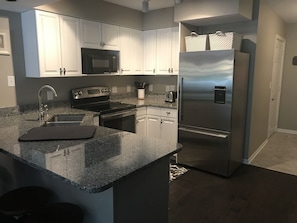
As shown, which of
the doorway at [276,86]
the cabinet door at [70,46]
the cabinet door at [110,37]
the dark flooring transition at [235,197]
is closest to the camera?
the dark flooring transition at [235,197]

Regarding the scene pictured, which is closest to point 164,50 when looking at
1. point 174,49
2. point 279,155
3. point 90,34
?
point 174,49

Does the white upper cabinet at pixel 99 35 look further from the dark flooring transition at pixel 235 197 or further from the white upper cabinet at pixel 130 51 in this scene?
the dark flooring transition at pixel 235 197

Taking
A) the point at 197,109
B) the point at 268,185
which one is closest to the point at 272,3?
the point at 197,109

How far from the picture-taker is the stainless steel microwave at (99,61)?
11.2 feet

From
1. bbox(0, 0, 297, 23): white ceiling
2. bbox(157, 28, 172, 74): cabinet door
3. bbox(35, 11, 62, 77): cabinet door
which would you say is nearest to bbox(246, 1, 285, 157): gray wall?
bbox(0, 0, 297, 23): white ceiling

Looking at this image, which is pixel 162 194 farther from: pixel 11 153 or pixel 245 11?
pixel 245 11

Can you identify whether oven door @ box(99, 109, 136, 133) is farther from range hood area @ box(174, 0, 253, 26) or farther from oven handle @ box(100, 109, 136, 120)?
range hood area @ box(174, 0, 253, 26)

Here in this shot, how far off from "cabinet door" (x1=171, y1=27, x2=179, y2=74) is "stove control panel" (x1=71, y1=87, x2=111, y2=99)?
1.17m

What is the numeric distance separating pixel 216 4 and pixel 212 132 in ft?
5.52

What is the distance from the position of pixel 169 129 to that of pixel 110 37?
1695mm

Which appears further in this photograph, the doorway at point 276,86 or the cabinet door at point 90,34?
the doorway at point 276,86

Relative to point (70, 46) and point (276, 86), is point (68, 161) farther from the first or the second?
point (276, 86)

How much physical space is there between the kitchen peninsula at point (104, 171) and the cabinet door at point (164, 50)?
2284 millimetres

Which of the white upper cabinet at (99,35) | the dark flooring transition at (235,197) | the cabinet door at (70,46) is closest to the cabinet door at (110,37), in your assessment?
the white upper cabinet at (99,35)
